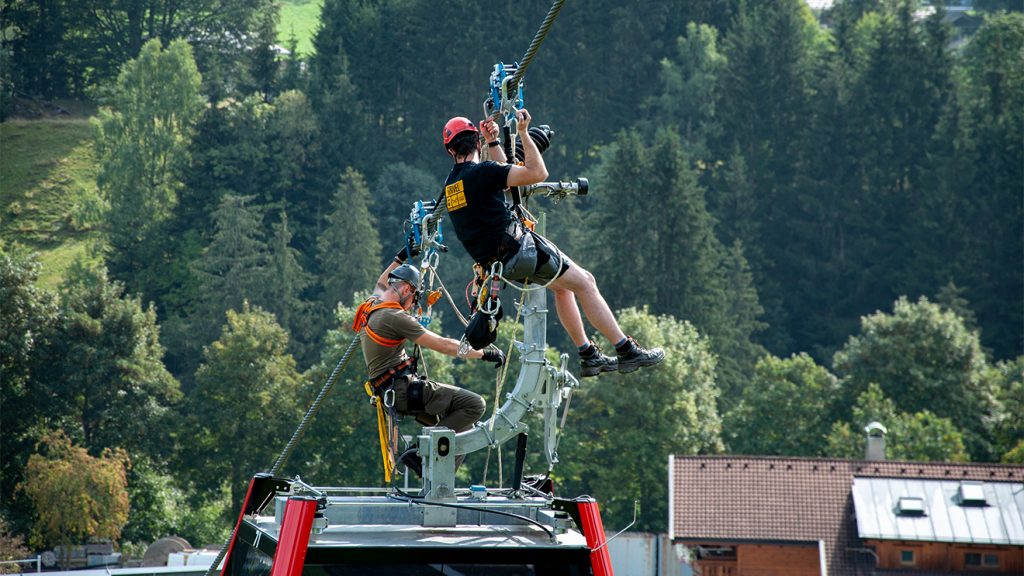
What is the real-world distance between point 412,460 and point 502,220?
174 centimetres

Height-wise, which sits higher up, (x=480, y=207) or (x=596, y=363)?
(x=480, y=207)

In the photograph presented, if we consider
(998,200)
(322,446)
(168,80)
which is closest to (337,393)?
(322,446)

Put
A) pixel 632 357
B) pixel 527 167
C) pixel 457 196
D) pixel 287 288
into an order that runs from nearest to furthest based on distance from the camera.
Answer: pixel 527 167, pixel 457 196, pixel 632 357, pixel 287 288

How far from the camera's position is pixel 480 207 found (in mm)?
11648

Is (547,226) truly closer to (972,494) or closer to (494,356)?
(972,494)

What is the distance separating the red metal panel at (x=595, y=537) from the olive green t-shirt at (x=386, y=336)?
345 cm

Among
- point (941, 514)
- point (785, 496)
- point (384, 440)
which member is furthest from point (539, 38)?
point (785, 496)

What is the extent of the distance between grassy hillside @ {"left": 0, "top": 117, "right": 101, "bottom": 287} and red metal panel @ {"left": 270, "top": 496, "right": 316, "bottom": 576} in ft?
310

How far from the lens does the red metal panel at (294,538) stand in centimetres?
902

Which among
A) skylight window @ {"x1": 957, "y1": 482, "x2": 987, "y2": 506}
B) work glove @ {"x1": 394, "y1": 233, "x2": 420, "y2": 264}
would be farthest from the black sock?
skylight window @ {"x1": 957, "y1": 482, "x2": 987, "y2": 506}

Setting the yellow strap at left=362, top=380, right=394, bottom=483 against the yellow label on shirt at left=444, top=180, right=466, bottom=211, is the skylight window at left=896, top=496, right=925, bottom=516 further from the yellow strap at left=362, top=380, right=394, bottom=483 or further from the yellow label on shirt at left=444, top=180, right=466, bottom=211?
the yellow label on shirt at left=444, top=180, right=466, bottom=211

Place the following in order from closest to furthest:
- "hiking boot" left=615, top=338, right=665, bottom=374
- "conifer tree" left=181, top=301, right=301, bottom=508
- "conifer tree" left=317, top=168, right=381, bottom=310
Answer: "hiking boot" left=615, top=338, right=665, bottom=374 → "conifer tree" left=181, top=301, right=301, bottom=508 → "conifer tree" left=317, top=168, right=381, bottom=310

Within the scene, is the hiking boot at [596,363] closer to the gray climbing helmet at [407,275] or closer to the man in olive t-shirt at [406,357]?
the man in olive t-shirt at [406,357]

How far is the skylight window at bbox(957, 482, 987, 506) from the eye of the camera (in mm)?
46281
